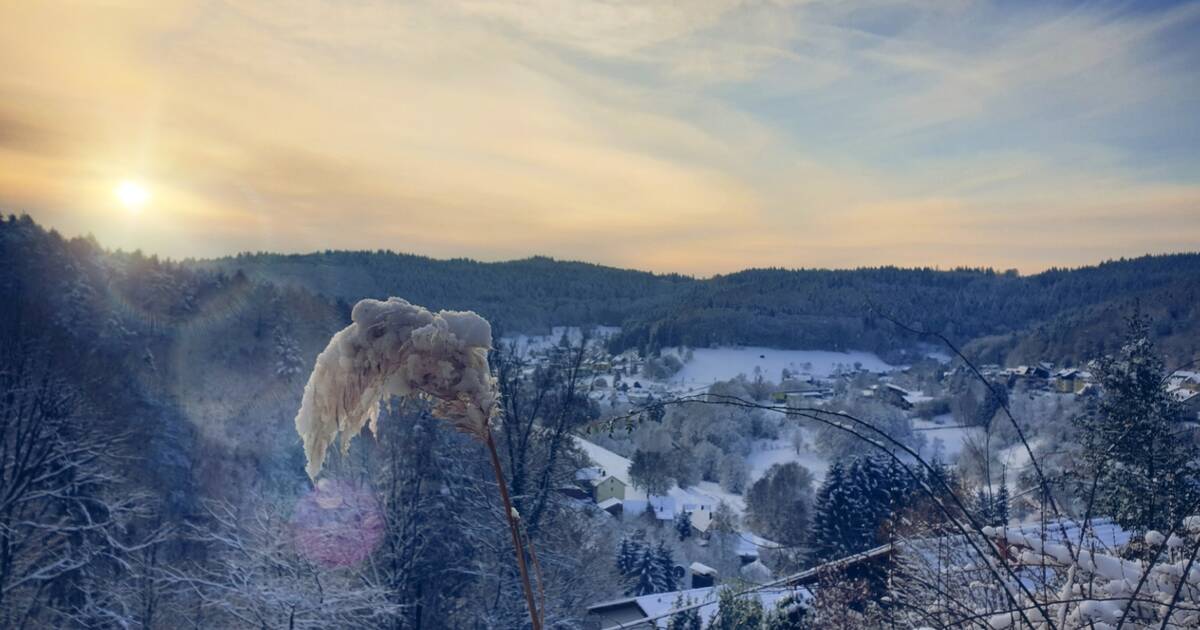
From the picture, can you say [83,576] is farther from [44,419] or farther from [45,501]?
[44,419]


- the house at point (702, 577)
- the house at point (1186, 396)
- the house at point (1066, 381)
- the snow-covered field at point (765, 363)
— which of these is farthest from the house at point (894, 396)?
the house at point (1186, 396)

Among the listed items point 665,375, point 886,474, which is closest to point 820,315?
point 665,375

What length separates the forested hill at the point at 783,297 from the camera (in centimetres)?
2439

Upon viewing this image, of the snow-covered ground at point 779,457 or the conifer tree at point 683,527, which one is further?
the snow-covered ground at point 779,457

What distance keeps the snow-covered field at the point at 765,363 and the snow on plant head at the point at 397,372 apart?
163 feet

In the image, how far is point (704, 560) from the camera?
24.9 metres

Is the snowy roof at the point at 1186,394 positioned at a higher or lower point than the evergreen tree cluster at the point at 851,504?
higher

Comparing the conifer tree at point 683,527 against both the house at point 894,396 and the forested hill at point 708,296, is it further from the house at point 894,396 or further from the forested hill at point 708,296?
the house at point 894,396

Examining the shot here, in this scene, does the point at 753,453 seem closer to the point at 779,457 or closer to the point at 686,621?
the point at 779,457

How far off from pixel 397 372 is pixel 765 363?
192 ft

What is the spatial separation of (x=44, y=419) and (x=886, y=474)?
63.4ft

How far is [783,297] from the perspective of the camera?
64.0m

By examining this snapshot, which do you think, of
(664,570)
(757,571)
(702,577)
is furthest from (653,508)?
(664,570)

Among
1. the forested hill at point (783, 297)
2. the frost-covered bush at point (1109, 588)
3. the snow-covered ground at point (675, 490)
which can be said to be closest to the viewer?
the frost-covered bush at point (1109, 588)
